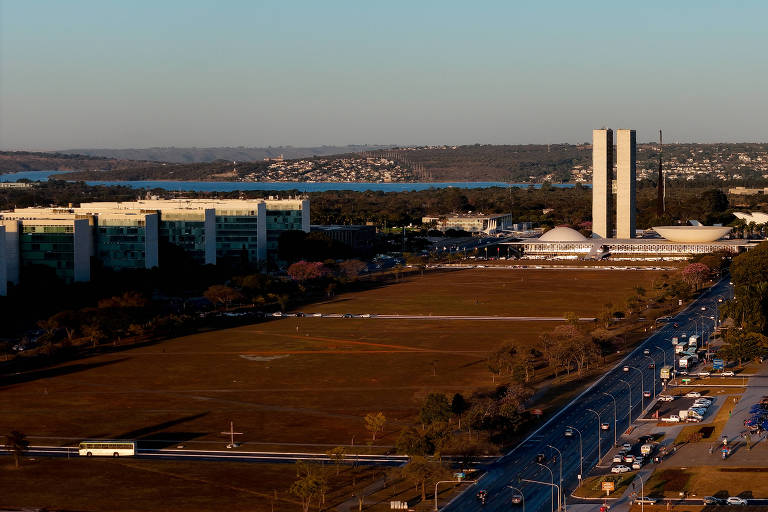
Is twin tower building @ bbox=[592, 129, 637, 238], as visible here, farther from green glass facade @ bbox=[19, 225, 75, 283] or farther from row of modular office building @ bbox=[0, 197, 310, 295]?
green glass facade @ bbox=[19, 225, 75, 283]

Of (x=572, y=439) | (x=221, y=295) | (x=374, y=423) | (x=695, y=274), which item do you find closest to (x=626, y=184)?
(x=695, y=274)

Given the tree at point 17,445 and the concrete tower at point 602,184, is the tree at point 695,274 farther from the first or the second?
the tree at point 17,445

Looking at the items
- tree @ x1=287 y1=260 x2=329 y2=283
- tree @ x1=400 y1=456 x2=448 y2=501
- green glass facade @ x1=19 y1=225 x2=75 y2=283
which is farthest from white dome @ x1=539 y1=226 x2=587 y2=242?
tree @ x1=400 y1=456 x2=448 y2=501

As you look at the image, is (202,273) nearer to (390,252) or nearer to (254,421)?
(390,252)

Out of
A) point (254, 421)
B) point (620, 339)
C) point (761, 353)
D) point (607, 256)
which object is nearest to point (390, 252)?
point (607, 256)

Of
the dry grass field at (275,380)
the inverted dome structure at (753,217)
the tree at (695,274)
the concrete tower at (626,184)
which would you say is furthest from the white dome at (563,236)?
the dry grass field at (275,380)

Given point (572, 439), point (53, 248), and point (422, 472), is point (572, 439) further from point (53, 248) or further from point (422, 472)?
point (53, 248)

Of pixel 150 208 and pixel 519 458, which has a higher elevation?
pixel 150 208
